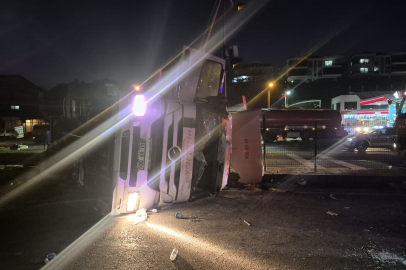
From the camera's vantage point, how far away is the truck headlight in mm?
4406

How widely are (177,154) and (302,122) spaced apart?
20.3 metres

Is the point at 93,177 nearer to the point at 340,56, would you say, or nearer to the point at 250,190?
the point at 250,190

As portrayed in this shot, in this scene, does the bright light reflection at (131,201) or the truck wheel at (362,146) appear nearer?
the bright light reflection at (131,201)

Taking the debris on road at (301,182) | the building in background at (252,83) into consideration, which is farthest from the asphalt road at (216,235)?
the building in background at (252,83)

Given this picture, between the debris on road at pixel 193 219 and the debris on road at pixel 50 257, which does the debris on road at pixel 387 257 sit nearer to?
the debris on road at pixel 193 219

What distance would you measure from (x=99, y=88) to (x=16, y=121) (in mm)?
41940

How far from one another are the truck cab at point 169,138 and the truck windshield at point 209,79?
0.02 meters

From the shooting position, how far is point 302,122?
23000mm

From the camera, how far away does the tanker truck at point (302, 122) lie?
74.9 feet

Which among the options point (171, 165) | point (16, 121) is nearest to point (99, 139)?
point (171, 165)

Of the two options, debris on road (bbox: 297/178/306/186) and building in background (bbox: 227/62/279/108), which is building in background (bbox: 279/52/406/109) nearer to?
building in background (bbox: 227/62/279/108)

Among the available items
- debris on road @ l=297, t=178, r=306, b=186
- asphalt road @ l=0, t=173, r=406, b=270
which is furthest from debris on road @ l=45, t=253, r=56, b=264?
debris on road @ l=297, t=178, r=306, b=186

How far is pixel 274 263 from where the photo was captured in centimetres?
306

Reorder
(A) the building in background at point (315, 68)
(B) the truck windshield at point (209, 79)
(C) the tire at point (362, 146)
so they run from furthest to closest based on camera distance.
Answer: (A) the building in background at point (315, 68) < (C) the tire at point (362, 146) < (B) the truck windshield at point (209, 79)
